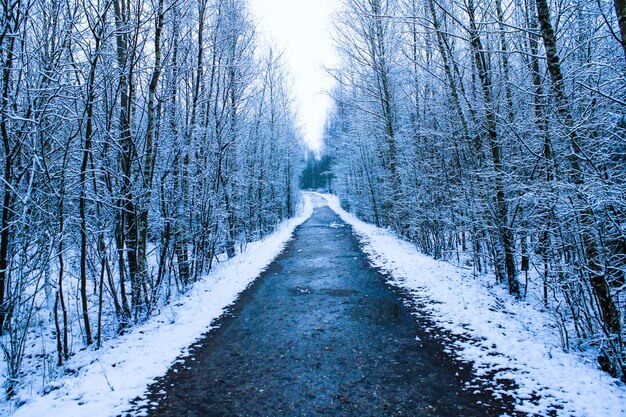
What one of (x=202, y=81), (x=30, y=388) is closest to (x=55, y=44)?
(x=30, y=388)

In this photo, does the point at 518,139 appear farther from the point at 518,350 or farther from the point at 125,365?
the point at 125,365

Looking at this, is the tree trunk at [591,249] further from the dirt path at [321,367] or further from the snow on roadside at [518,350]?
the dirt path at [321,367]

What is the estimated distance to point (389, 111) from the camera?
46.8ft

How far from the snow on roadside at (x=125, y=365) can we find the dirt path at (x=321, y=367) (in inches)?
Answer: 11.1

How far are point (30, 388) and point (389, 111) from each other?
13.9 metres

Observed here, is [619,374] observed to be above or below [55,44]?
below

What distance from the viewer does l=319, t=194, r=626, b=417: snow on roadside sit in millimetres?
3117

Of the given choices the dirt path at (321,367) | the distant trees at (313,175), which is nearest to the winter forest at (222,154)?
the dirt path at (321,367)

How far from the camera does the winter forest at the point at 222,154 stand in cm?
383

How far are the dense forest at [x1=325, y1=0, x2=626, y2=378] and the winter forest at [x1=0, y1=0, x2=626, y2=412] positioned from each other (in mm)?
56

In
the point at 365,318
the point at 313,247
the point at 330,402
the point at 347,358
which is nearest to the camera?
the point at 330,402

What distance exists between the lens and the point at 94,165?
5.61 meters

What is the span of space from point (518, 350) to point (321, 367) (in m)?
2.51

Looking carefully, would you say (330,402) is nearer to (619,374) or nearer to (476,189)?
(619,374)
